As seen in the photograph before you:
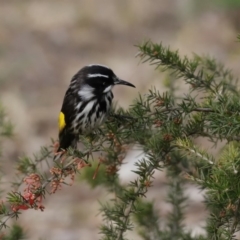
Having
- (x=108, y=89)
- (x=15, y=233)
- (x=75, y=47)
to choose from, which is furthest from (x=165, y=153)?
(x=75, y=47)

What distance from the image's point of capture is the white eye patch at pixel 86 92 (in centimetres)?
279

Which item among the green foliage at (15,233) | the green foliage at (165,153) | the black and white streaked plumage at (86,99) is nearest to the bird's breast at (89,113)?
the black and white streaked plumage at (86,99)

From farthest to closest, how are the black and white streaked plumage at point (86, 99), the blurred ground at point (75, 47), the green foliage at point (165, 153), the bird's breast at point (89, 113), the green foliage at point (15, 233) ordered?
the blurred ground at point (75, 47) < the black and white streaked plumage at point (86, 99) < the bird's breast at point (89, 113) < the green foliage at point (15, 233) < the green foliage at point (165, 153)

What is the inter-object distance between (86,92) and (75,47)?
4.88 meters

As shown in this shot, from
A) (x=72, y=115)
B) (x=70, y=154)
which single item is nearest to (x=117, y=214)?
(x=70, y=154)

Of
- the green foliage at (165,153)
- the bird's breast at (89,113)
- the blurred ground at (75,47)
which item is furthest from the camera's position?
the blurred ground at (75,47)

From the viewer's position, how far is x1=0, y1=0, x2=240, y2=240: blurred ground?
233 inches

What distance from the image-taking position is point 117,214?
1.63 meters

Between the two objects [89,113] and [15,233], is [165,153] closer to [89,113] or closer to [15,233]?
[15,233]

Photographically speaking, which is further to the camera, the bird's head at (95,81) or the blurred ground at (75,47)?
the blurred ground at (75,47)

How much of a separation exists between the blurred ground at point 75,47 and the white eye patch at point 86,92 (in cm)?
214

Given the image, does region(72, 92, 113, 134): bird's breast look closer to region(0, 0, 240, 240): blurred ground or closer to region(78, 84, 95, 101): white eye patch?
region(78, 84, 95, 101): white eye patch

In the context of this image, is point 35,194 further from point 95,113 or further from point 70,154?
point 95,113

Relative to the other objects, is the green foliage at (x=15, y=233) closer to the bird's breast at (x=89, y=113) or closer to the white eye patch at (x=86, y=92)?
the bird's breast at (x=89, y=113)
